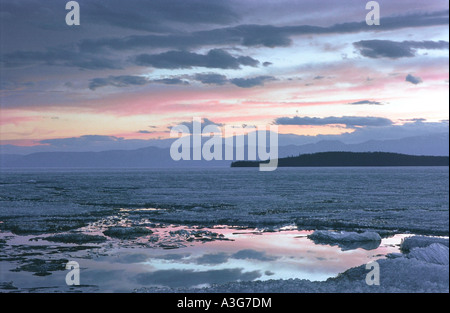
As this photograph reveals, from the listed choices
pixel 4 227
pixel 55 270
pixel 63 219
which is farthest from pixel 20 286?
pixel 63 219

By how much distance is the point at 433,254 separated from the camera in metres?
12.5

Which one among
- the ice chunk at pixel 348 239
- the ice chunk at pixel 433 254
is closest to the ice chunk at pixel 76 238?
the ice chunk at pixel 348 239

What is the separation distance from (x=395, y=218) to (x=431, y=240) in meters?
7.36

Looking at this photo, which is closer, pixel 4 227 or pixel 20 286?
pixel 20 286

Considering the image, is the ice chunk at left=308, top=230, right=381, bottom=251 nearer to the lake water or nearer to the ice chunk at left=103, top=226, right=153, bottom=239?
the lake water

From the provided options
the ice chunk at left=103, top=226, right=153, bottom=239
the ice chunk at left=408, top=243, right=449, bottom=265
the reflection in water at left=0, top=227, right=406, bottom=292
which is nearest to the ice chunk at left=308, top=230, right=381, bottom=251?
the reflection in water at left=0, top=227, right=406, bottom=292

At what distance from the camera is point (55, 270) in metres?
11.7

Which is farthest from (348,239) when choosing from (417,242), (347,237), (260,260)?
(260,260)

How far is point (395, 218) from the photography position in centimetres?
2223

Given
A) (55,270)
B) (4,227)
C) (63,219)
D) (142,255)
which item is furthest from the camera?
(63,219)

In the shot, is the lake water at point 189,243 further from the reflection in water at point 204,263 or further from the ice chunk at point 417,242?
the ice chunk at point 417,242

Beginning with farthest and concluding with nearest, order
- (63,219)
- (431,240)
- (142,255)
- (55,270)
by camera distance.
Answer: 1. (63,219)
2. (431,240)
3. (142,255)
4. (55,270)
